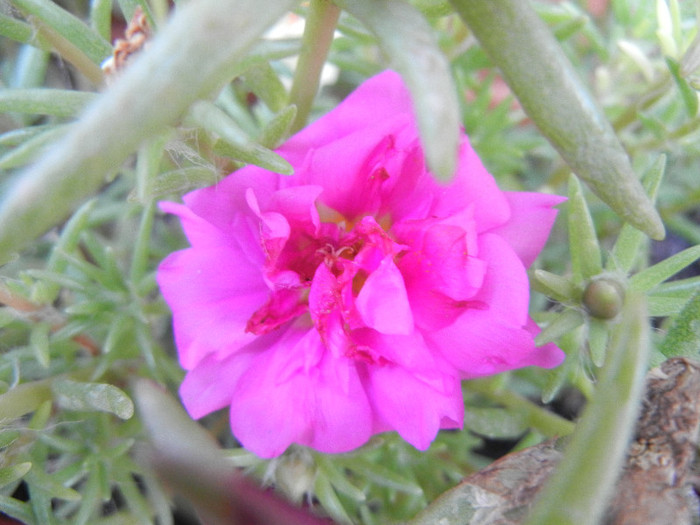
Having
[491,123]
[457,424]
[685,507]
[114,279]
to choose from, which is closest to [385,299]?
[457,424]

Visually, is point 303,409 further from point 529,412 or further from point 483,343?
point 529,412

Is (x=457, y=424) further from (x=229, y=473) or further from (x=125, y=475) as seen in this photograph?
(x=125, y=475)

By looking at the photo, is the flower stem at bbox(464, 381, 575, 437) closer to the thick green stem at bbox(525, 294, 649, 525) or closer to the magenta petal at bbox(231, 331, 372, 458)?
the magenta petal at bbox(231, 331, 372, 458)

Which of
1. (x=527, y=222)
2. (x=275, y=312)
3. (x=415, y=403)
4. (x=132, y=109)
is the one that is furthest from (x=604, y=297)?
(x=132, y=109)

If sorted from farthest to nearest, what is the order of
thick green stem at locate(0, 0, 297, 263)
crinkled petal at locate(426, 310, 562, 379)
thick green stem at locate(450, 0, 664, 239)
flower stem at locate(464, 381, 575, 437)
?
flower stem at locate(464, 381, 575, 437)
crinkled petal at locate(426, 310, 562, 379)
thick green stem at locate(450, 0, 664, 239)
thick green stem at locate(0, 0, 297, 263)

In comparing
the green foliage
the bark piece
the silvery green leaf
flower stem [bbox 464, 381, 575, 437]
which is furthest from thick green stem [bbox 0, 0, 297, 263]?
flower stem [bbox 464, 381, 575, 437]

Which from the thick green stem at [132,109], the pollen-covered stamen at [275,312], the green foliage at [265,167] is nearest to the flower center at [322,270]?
the pollen-covered stamen at [275,312]
